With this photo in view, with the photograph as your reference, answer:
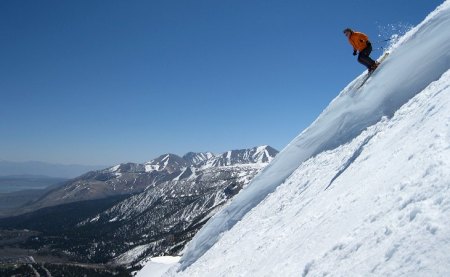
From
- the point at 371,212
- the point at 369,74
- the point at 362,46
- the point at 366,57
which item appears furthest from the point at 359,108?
the point at 371,212

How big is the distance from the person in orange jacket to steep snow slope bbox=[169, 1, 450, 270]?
1144 millimetres

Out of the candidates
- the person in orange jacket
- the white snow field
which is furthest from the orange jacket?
the white snow field

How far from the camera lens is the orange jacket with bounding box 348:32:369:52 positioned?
21906 millimetres

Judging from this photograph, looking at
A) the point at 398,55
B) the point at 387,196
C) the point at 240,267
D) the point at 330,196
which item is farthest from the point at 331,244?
the point at 398,55

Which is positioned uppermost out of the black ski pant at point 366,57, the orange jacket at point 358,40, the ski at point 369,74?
the orange jacket at point 358,40

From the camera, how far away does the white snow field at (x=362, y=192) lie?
280 inches

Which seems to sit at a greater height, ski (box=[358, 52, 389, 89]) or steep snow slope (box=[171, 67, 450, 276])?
ski (box=[358, 52, 389, 89])

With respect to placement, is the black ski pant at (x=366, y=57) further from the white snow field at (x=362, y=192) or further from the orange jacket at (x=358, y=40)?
the white snow field at (x=362, y=192)

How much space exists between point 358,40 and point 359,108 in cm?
426

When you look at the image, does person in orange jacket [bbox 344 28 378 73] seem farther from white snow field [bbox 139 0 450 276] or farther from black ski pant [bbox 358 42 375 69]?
white snow field [bbox 139 0 450 276]

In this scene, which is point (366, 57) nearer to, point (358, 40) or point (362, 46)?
point (362, 46)

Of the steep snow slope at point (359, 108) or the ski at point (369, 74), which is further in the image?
the ski at point (369, 74)

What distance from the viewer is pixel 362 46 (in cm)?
2206

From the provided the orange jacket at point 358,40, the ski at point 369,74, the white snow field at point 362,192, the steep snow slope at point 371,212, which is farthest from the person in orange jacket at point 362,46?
the steep snow slope at point 371,212
